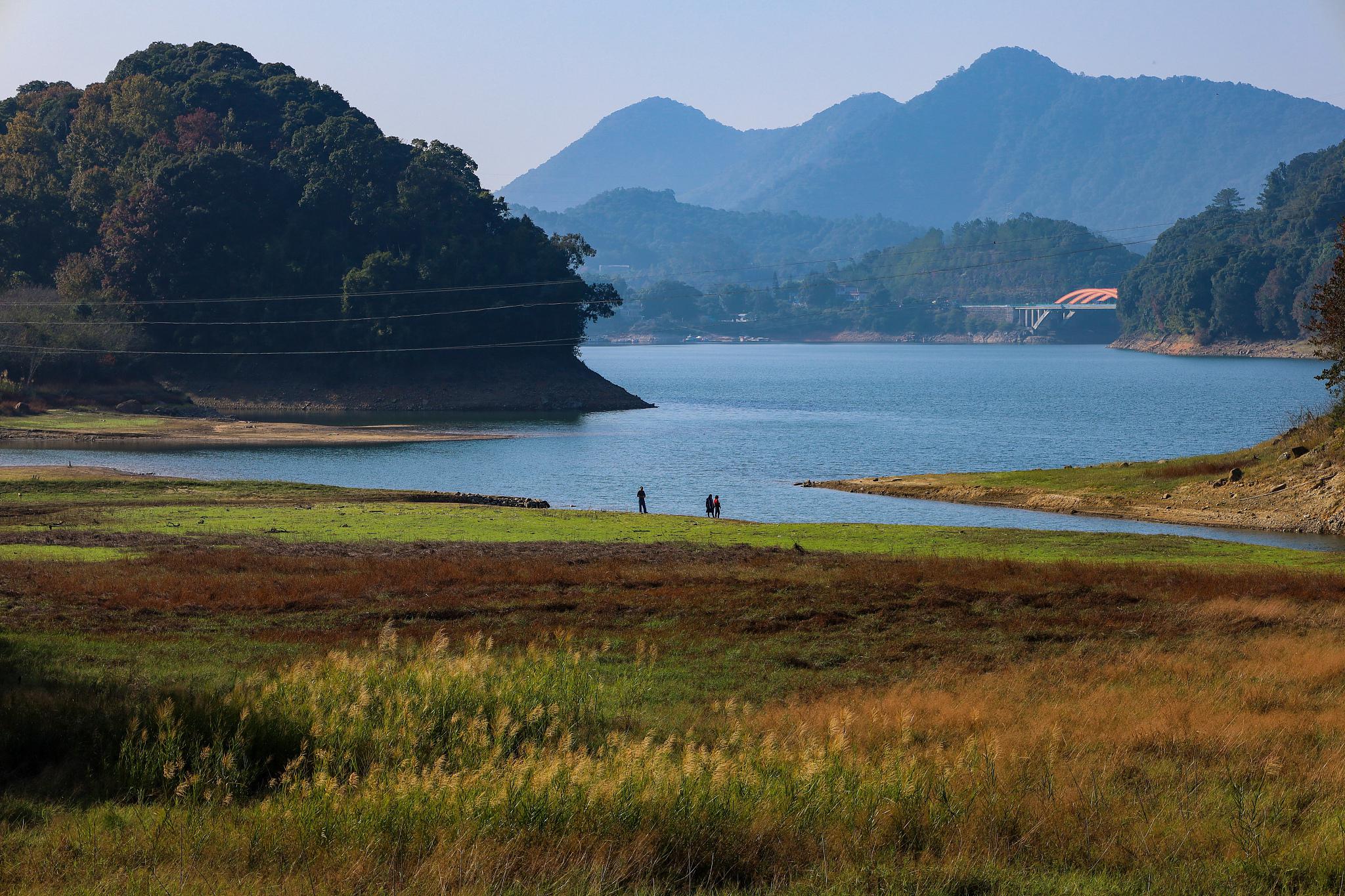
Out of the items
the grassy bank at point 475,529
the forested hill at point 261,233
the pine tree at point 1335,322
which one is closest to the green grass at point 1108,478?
the pine tree at point 1335,322

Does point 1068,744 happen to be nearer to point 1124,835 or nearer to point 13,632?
point 1124,835

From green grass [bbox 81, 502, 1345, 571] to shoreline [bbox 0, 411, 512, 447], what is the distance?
4989 centimetres

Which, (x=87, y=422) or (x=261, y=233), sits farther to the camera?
(x=261, y=233)

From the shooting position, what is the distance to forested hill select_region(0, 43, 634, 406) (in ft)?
428

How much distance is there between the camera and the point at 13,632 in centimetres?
2003

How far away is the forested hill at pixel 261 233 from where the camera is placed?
130 meters

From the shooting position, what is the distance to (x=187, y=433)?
330 ft

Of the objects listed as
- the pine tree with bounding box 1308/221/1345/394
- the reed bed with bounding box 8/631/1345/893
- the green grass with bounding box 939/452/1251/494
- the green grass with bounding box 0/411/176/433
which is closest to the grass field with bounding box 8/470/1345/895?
the reed bed with bounding box 8/631/1345/893

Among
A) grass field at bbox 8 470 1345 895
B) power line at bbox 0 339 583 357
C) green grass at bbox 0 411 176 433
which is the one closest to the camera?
grass field at bbox 8 470 1345 895

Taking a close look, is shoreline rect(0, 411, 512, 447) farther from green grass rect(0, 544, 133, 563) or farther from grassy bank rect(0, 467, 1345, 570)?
green grass rect(0, 544, 133, 563)

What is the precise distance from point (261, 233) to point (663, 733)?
13381 centimetres

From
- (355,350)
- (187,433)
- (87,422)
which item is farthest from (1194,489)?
(355,350)

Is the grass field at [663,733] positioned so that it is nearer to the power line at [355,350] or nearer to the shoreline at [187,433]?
the shoreline at [187,433]

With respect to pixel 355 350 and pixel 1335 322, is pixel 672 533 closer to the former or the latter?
pixel 1335 322
